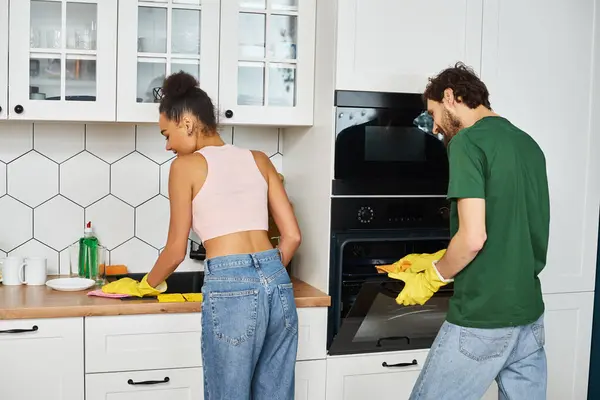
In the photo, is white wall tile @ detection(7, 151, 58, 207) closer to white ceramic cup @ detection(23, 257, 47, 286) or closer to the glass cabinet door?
white ceramic cup @ detection(23, 257, 47, 286)

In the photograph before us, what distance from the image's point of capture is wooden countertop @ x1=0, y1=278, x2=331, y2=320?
95.1 inches

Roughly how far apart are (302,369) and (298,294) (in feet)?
0.86

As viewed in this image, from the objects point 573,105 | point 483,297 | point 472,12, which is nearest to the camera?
point 483,297

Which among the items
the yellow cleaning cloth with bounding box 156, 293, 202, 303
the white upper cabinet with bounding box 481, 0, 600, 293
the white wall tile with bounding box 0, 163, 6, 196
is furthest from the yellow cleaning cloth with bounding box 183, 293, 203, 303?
the white upper cabinet with bounding box 481, 0, 600, 293

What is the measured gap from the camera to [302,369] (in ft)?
8.78

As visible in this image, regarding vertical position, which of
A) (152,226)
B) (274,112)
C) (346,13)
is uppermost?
(346,13)

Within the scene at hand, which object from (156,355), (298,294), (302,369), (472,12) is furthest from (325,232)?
(472,12)

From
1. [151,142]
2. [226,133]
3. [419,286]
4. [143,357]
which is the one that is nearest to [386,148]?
[419,286]

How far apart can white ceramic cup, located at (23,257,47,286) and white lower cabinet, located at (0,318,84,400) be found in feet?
1.25

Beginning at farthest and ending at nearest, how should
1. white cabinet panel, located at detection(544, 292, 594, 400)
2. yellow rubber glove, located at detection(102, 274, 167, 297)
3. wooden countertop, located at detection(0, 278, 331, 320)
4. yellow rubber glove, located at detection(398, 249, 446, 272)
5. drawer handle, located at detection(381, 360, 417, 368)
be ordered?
white cabinet panel, located at detection(544, 292, 594, 400), drawer handle, located at detection(381, 360, 417, 368), yellow rubber glove, located at detection(102, 274, 167, 297), wooden countertop, located at detection(0, 278, 331, 320), yellow rubber glove, located at detection(398, 249, 446, 272)

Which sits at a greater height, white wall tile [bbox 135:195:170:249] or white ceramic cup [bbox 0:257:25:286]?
white wall tile [bbox 135:195:170:249]

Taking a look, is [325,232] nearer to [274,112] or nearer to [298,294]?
[298,294]

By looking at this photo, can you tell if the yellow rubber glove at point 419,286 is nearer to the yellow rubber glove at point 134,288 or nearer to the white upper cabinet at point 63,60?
the yellow rubber glove at point 134,288

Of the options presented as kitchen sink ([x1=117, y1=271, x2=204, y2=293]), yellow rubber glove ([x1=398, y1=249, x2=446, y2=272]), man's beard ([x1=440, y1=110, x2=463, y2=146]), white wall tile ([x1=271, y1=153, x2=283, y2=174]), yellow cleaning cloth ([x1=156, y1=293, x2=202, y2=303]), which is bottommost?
kitchen sink ([x1=117, y1=271, x2=204, y2=293])
